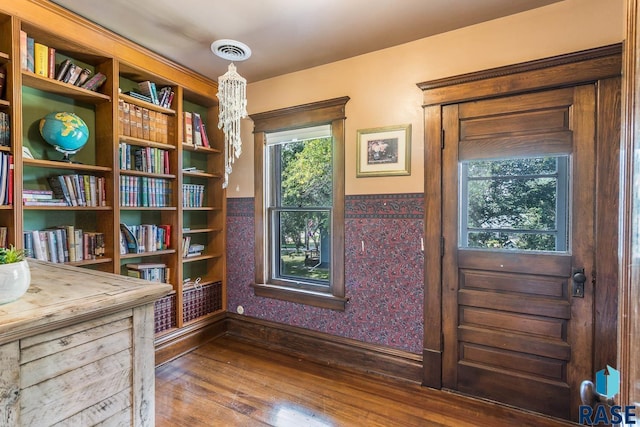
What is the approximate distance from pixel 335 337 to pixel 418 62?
7.89ft

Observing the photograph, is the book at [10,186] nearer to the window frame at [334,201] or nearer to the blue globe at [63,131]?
A: the blue globe at [63,131]

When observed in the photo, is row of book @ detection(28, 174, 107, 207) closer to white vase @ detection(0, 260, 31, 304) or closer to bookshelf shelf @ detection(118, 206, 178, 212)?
bookshelf shelf @ detection(118, 206, 178, 212)

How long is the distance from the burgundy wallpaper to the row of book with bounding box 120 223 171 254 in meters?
1.40

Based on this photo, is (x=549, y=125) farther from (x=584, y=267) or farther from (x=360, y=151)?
(x=360, y=151)

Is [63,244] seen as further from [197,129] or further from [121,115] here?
[197,129]

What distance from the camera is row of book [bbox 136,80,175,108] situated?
2.73 m

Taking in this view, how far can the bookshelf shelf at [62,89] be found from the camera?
203cm

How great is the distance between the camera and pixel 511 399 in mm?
2152

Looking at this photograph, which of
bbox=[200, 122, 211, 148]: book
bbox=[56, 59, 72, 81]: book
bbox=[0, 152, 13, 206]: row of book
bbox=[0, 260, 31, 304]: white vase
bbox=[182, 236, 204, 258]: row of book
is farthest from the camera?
bbox=[200, 122, 211, 148]: book

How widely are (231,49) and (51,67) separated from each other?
1242 millimetres

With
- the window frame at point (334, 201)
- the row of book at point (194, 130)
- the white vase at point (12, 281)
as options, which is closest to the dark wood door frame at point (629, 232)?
the white vase at point (12, 281)

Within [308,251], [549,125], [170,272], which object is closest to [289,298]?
[308,251]

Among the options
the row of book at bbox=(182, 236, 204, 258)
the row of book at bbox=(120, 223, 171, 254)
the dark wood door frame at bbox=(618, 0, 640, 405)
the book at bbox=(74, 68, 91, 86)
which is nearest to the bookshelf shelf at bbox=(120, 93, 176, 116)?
the book at bbox=(74, 68, 91, 86)

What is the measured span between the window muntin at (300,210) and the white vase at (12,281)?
2.23m
